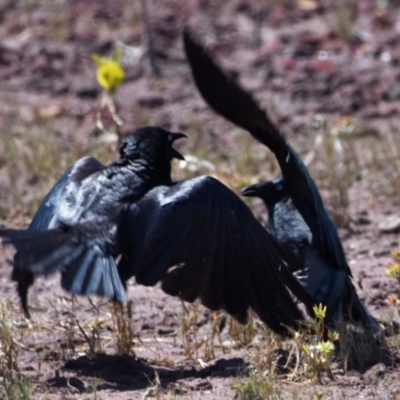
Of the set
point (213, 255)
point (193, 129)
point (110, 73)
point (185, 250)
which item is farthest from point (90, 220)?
point (193, 129)

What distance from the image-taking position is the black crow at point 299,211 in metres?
5.58

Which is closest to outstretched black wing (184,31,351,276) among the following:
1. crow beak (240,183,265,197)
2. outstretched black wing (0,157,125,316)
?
crow beak (240,183,265,197)

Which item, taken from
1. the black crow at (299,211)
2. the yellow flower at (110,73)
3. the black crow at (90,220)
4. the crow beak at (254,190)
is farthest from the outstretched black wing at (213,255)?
the yellow flower at (110,73)

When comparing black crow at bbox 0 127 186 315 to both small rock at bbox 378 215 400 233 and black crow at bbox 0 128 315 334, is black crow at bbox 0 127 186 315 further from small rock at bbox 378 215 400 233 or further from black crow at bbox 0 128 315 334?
small rock at bbox 378 215 400 233

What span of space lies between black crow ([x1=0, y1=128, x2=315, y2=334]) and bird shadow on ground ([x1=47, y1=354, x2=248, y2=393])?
27 centimetres

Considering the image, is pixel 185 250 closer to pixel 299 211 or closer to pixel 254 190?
pixel 299 211

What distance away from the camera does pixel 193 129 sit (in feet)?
30.3

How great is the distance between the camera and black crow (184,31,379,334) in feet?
18.3

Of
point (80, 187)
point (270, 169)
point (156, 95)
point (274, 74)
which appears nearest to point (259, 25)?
point (274, 74)

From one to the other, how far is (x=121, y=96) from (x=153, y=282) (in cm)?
536

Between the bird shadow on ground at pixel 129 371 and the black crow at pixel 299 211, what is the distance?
63 centimetres

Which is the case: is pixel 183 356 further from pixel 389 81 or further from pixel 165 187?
pixel 389 81

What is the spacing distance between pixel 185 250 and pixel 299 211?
983 mm

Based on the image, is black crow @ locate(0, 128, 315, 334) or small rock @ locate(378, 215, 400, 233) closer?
black crow @ locate(0, 128, 315, 334)
